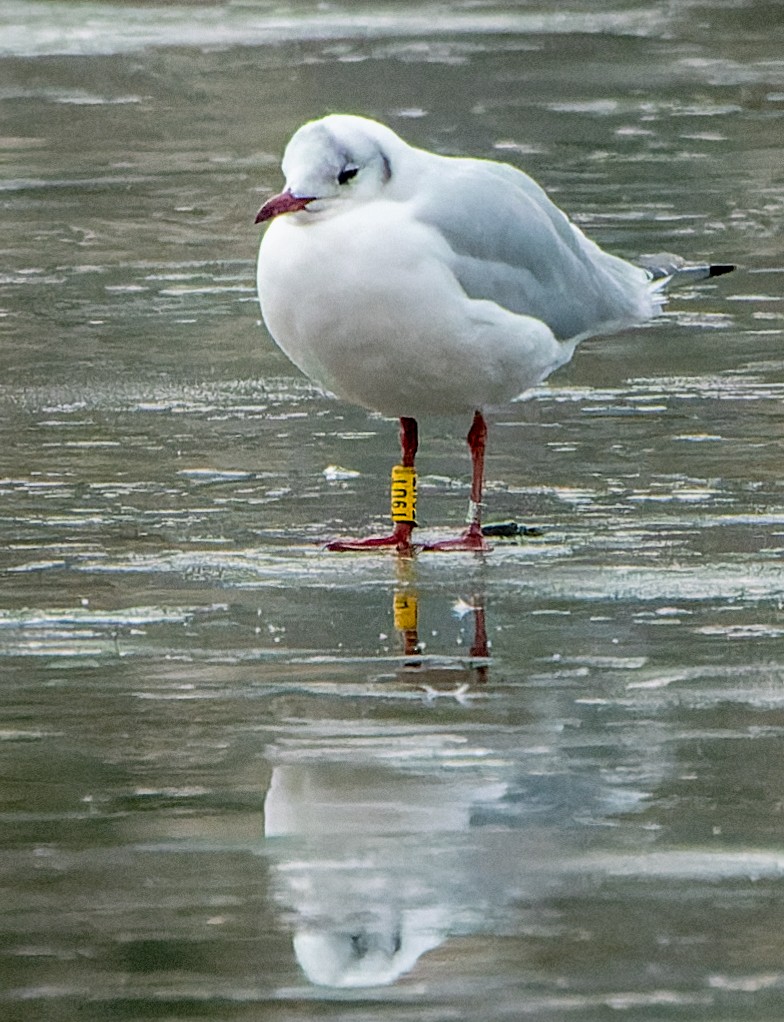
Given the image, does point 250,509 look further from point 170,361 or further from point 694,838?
point 694,838

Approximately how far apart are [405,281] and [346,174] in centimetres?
33

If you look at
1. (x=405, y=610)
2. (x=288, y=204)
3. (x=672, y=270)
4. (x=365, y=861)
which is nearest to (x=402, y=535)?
(x=405, y=610)

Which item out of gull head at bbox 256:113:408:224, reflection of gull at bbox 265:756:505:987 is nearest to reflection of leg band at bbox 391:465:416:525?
gull head at bbox 256:113:408:224

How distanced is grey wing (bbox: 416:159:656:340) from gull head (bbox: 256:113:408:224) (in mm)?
160

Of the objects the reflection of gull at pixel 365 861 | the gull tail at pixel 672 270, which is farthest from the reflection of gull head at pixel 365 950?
the gull tail at pixel 672 270

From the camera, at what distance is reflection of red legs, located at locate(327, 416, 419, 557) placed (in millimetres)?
6945

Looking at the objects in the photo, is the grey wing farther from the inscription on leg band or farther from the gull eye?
the inscription on leg band

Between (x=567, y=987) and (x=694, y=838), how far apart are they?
722mm

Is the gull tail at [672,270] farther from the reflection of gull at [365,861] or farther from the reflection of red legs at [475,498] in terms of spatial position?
the reflection of gull at [365,861]

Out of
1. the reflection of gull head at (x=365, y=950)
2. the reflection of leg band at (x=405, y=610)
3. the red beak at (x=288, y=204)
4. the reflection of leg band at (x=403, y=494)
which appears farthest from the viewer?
the reflection of leg band at (x=403, y=494)

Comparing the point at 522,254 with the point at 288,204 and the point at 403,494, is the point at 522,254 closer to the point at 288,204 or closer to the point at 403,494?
the point at 403,494

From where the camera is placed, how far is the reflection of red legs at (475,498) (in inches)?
275

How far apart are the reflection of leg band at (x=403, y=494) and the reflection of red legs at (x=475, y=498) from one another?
0.39 ft

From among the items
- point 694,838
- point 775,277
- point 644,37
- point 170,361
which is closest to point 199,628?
point 694,838
